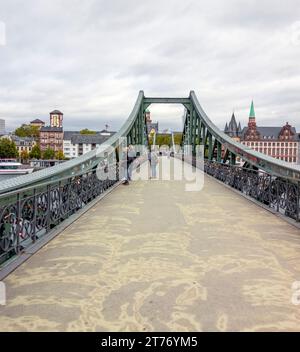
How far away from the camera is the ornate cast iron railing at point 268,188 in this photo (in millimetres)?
6160

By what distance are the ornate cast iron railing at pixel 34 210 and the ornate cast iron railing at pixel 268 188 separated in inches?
145

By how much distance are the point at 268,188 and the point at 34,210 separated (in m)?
4.92

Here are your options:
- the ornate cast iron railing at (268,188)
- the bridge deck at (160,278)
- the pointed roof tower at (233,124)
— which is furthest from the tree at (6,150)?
the bridge deck at (160,278)

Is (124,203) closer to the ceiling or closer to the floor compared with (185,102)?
closer to the floor

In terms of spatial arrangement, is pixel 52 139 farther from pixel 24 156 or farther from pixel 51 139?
pixel 24 156

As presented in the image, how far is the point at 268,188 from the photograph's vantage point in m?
7.58

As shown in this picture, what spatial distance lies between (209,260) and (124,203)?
425 centimetres

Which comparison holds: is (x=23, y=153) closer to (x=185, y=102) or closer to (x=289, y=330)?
(x=185, y=102)

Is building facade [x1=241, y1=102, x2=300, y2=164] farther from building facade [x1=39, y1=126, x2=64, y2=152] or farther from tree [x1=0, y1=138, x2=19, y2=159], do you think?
tree [x1=0, y1=138, x2=19, y2=159]

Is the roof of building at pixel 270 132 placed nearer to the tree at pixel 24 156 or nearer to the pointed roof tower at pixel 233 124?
the pointed roof tower at pixel 233 124

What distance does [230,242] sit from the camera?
4574 millimetres

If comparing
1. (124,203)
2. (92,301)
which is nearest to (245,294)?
(92,301)
